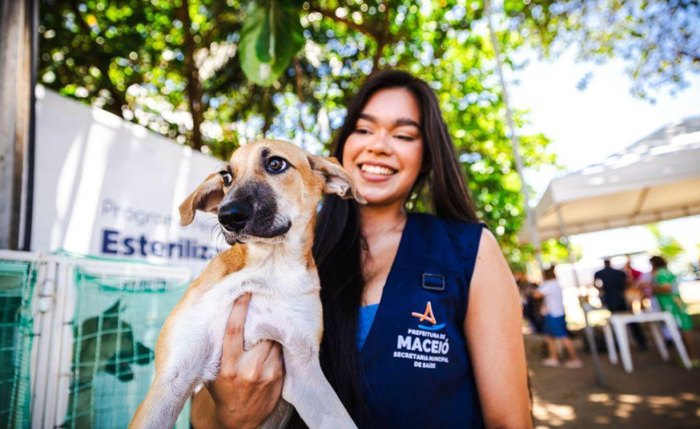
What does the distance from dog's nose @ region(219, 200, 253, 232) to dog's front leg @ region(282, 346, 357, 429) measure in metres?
0.64

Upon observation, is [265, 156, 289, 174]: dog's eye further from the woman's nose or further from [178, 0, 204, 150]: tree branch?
[178, 0, 204, 150]: tree branch

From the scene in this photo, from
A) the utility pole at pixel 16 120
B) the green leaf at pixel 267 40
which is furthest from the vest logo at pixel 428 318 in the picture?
the green leaf at pixel 267 40

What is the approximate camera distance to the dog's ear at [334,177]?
7.51 ft

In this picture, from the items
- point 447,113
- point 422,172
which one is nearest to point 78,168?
point 422,172

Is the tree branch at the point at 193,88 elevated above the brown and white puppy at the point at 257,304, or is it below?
above

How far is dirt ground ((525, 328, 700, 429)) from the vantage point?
A: 5.45 m

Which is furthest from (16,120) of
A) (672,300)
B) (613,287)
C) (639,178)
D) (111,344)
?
(613,287)

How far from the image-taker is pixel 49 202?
3656mm

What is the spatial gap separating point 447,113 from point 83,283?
423 inches

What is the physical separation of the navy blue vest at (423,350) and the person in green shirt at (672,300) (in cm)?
911

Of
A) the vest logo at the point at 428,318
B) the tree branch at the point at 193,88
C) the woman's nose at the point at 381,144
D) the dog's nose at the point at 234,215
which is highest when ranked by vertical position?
the tree branch at the point at 193,88

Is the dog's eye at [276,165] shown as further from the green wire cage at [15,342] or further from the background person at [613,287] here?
the background person at [613,287]

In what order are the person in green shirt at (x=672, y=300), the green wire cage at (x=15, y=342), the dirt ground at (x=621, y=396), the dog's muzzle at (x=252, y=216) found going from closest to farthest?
the green wire cage at (x=15, y=342) < the dog's muzzle at (x=252, y=216) < the dirt ground at (x=621, y=396) < the person in green shirt at (x=672, y=300)

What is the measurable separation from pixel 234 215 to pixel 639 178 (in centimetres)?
810
